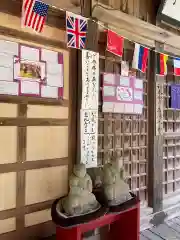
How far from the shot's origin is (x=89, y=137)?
3.21m

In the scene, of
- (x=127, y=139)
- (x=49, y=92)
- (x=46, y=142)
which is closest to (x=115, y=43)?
(x=49, y=92)

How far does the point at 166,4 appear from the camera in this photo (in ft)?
13.2

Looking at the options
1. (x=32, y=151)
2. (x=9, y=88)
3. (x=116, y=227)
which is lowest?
(x=116, y=227)

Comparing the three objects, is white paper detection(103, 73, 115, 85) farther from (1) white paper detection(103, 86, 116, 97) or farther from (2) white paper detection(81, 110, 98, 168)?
(2) white paper detection(81, 110, 98, 168)

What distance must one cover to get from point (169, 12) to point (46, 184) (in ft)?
9.96

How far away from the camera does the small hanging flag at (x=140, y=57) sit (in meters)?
3.79

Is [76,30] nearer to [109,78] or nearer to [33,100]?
[109,78]

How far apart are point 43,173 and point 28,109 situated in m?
0.68

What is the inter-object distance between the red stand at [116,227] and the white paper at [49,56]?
5.43 ft

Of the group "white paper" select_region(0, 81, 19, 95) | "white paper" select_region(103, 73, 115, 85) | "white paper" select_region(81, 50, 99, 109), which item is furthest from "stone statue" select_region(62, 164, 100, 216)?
"white paper" select_region(103, 73, 115, 85)

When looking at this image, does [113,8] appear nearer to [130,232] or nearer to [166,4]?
[166,4]

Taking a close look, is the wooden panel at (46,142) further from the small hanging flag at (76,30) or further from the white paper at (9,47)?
the small hanging flag at (76,30)

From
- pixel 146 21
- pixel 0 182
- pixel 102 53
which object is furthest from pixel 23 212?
pixel 146 21

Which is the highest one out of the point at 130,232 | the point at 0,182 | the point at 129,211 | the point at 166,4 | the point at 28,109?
the point at 166,4
